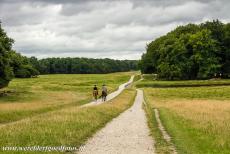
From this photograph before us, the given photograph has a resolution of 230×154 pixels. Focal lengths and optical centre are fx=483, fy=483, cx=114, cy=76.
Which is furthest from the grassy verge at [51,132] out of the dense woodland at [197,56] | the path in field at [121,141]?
the dense woodland at [197,56]

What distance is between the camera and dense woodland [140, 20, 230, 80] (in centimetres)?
12700

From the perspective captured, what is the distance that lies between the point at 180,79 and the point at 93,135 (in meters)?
109

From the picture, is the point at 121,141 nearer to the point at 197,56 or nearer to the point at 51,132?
the point at 51,132

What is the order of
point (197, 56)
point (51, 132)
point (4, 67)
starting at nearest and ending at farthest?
point (51, 132) → point (4, 67) → point (197, 56)

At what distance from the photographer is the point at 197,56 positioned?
4995 inches

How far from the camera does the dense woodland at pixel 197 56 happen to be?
12700 cm

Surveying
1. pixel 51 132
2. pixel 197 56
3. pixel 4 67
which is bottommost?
pixel 51 132

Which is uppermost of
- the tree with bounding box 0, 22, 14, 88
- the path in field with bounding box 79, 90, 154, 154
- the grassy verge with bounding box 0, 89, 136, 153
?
the tree with bounding box 0, 22, 14, 88

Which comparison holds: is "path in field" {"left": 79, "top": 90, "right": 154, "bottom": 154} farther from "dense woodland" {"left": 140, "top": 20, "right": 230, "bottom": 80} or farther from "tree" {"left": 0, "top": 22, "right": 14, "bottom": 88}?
"dense woodland" {"left": 140, "top": 20, "right": 230, "bottom": 80}

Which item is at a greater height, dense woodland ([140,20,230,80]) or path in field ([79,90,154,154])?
dense woodland ([140,20,230,80])

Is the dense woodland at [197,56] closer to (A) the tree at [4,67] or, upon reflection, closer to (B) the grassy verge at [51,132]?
(A) the tree at [4,67]

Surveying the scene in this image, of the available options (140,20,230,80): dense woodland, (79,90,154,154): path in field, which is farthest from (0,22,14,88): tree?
(140,20,230,80): dense woodland

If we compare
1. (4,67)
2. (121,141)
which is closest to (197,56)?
(4,67)

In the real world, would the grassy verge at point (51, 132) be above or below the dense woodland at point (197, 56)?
below
